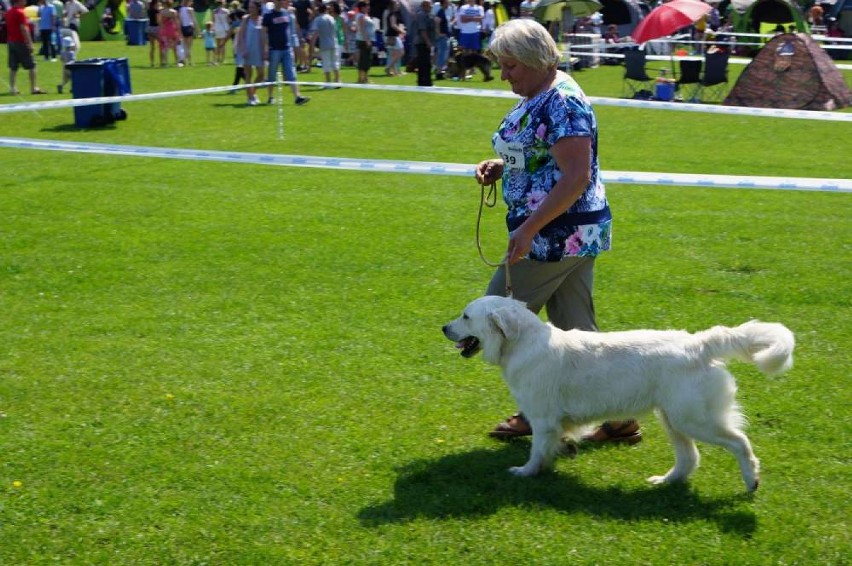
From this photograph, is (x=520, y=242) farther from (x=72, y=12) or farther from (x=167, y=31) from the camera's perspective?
(x=72, y=12)

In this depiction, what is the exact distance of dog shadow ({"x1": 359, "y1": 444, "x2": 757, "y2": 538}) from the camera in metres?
4.09

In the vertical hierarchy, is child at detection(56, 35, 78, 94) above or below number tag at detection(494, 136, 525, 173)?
above

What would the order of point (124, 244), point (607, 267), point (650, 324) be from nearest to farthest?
point (650, 324)
point (607, 267)
point (124, 244)

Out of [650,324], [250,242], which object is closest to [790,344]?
[650,324]

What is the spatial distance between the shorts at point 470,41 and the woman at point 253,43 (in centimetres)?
820

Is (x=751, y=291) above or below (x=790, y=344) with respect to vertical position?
below

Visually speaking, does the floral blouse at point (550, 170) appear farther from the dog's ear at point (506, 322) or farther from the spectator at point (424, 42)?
the spectator at point (424, 42)

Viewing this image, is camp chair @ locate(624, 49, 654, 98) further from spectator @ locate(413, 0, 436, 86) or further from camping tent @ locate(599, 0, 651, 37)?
camping tent @ locate(599, 0, 651, 37)

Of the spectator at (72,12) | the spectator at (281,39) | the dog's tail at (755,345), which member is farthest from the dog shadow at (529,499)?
the spectator at (72,12)

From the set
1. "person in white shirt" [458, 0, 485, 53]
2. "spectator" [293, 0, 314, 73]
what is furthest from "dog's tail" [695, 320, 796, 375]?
"person in white shirt" [458, 0, 485, 53]

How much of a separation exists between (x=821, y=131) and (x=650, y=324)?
11306 mm

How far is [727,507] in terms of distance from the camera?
13.6ft

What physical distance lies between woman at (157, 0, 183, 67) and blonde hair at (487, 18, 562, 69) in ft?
85.3

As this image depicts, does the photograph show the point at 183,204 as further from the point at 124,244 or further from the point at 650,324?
the point at 650,324
